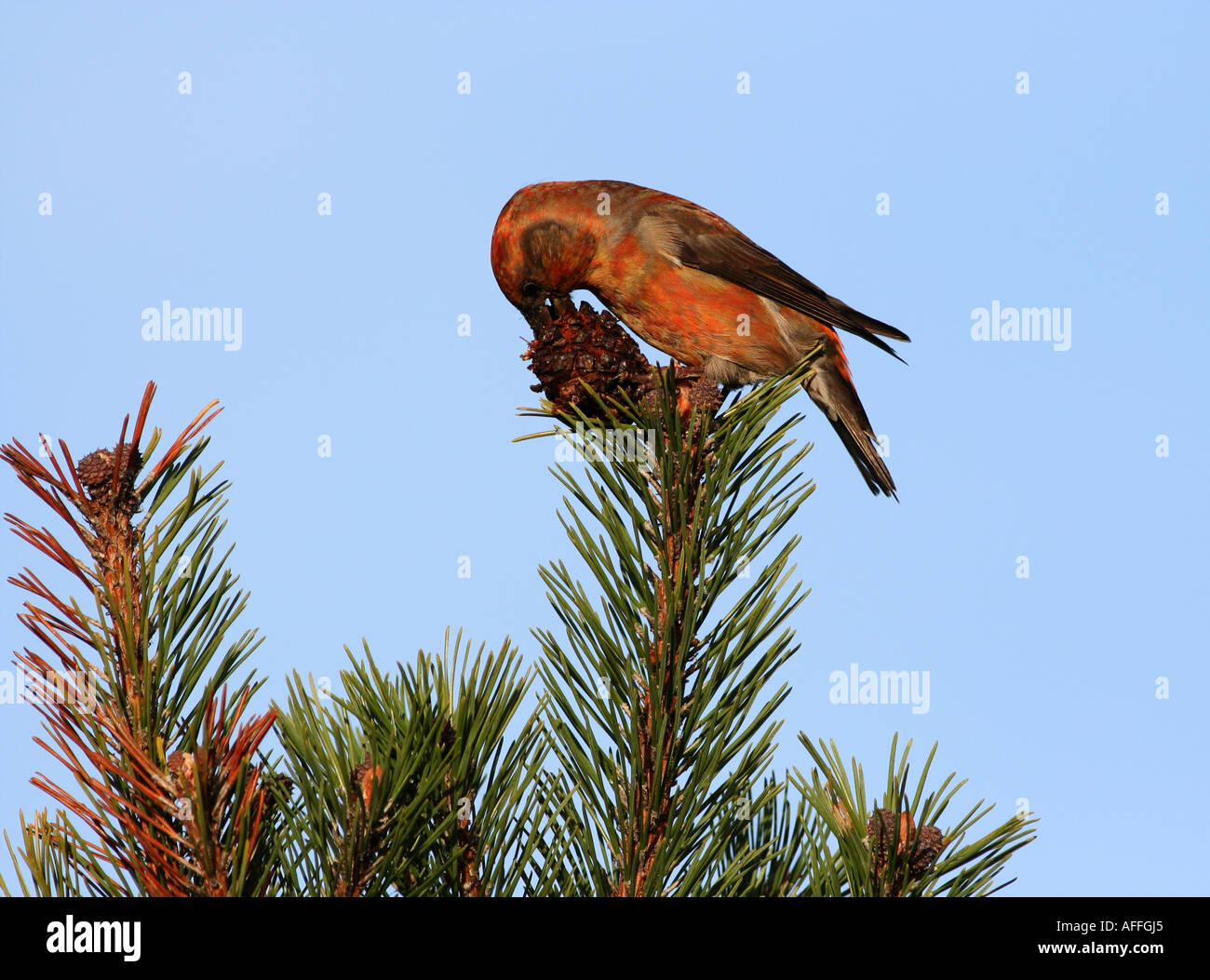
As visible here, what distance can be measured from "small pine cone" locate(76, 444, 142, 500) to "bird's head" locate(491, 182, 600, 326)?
3498 millimetres

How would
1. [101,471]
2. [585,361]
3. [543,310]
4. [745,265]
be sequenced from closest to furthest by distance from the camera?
[101,471] < [585,361] < [543,310] < [745,265]

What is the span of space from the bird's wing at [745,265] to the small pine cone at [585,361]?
299 cm

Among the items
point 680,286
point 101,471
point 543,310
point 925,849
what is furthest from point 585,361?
point 680,286

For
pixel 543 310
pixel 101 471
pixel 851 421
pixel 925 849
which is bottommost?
pixel 925 849

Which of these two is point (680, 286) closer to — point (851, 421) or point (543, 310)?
point (543, 310)

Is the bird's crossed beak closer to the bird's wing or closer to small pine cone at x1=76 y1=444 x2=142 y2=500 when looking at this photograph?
the bird's wing

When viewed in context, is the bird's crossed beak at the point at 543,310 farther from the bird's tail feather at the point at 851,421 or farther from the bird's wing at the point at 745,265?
the bird's tail feather at the point at 851,421

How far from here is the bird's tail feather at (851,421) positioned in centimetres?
662

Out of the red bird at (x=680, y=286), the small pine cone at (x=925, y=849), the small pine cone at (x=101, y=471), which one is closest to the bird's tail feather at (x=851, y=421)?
the red bird at (x=680, y=286)

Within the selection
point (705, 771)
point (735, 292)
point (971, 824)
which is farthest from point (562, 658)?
point (735, 292)

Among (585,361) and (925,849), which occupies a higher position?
(585,361)

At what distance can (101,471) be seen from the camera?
2252 millimetres

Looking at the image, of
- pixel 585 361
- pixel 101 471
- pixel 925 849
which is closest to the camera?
pixel 925 849

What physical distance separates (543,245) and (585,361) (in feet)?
8.93
